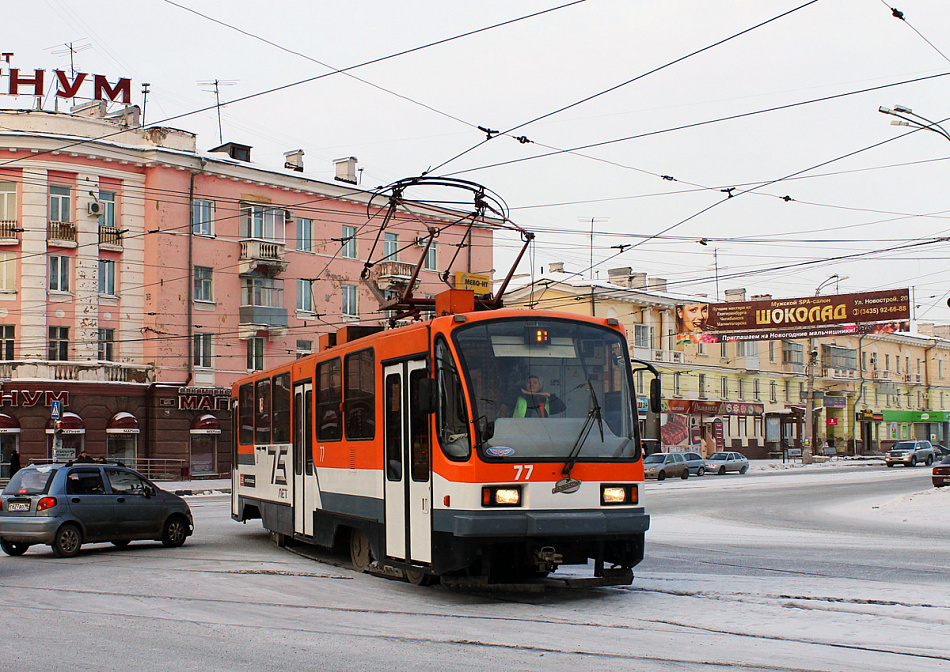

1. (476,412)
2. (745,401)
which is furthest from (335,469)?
(745,401)

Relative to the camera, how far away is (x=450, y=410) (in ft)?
36.2

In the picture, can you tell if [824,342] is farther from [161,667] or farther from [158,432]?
[161,667]

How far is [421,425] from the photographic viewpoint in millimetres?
11539

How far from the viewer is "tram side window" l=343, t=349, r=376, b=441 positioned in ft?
42.2

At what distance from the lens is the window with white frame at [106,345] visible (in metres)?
42.6

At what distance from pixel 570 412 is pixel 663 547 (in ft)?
23.6

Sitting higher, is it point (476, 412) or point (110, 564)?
point (476, 412)

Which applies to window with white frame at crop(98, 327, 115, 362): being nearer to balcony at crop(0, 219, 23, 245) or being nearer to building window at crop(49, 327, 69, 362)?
building window at crop(49, 327, 69, 362)

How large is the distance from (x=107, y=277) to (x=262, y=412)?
27.7m

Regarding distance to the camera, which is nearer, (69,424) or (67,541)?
(67,541)

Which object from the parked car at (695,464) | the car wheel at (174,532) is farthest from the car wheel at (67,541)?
the parked car at (695,464)

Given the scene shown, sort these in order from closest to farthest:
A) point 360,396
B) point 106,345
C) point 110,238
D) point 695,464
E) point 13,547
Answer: point 360,396
point 13,547
point 106,345
point 110,238
point 695,464

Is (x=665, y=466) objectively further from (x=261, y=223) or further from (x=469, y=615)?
(x=469, y=615)

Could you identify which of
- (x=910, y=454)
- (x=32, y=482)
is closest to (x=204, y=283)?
(x=32, y=482)
